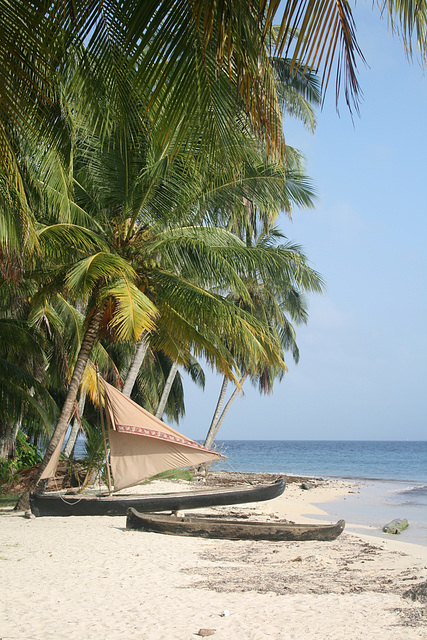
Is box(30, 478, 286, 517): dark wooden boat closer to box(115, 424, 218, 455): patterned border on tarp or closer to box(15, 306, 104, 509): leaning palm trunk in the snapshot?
box(15, 306, 104, 509): leaning palm trunk

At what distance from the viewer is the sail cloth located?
33.4ft

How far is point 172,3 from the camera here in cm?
287

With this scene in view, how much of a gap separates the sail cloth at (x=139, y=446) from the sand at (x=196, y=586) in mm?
1098

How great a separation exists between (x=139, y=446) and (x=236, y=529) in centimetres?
251

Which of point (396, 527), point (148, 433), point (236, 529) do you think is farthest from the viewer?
point (396, 527)

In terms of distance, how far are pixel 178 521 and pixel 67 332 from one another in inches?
273

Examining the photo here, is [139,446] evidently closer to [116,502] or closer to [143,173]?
[116,502]

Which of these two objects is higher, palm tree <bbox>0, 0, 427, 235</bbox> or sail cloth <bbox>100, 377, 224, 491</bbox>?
palm tree <bbox>0, 0, 427, 235</bbox>

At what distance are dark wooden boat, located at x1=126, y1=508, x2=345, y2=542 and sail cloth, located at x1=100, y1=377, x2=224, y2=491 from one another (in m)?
1.09

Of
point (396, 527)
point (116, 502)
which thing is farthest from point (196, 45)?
point (396, 527)

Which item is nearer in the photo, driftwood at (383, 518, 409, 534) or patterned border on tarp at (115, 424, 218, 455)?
patterned border on tarp at (115, 424, 218, 455)

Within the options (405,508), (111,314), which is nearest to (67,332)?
(111,314)

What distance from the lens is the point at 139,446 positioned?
10.3m

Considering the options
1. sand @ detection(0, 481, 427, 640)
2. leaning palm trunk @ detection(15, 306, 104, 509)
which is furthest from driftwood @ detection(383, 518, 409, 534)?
leaning palm trunk @ detection(15, 306, 104, 509)
